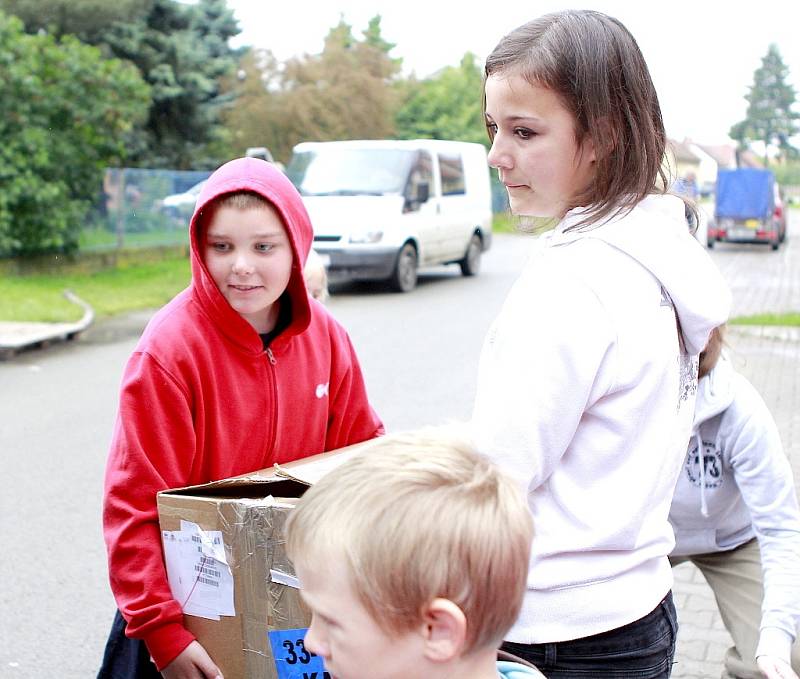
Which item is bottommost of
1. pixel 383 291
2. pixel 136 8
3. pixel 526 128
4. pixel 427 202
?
pixel 383 291

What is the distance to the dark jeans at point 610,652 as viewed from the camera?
1.74m

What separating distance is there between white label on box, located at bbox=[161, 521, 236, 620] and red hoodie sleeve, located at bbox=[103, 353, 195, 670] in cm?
3

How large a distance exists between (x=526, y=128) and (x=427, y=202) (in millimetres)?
14809

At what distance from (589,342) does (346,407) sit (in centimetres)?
108

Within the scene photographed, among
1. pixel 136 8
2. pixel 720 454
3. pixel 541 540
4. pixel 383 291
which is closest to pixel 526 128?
pixel 541 540

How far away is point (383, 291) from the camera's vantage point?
16469 mm

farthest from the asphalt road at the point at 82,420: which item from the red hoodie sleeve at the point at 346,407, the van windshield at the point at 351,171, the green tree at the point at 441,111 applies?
the green tree at the point at 441,111

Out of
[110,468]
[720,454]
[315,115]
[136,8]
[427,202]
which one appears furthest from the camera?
[315,115]

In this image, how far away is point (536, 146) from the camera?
1.74m

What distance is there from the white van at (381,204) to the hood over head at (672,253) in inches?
527

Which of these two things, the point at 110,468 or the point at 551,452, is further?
the point at 110,468

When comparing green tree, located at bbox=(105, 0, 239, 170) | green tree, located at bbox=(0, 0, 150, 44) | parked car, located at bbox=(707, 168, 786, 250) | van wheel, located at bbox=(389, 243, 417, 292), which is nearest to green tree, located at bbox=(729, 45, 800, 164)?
parked car, located at bbox=(707, 168, 786, 250)

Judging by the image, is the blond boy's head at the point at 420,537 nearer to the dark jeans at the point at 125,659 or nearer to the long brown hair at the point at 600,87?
the long brown hair at the point at 600,87

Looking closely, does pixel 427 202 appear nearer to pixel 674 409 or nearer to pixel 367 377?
pixel 367 377
